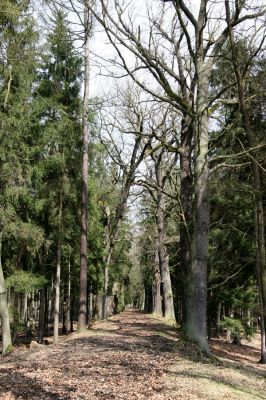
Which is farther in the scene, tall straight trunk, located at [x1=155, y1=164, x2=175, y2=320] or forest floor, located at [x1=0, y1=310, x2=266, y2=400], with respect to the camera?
tall straight trunk, located at [x1=155, y1=164, x2=175, y2=320]

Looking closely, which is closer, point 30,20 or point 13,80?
point 30,20

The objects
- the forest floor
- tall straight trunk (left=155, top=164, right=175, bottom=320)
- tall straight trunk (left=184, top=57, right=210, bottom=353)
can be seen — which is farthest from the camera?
tall straight trunk (left=155, top=164, right=175, bottom=320)

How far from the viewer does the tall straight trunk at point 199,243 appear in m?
10.3

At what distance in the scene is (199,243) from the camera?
Answer: 34.2 feet

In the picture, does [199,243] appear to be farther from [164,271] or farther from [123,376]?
[164,271]

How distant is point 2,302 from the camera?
14.4 metres

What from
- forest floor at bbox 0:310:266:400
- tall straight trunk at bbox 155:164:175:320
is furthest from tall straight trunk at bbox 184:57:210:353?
tall straight trunk at bbox 155:164:175:320

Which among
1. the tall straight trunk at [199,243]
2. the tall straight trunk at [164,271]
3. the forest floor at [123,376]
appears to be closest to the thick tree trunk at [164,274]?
the tall straight trunk at [164,271]

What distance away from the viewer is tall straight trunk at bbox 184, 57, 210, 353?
10266mm

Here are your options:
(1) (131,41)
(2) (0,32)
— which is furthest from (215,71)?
(2) (0,32)

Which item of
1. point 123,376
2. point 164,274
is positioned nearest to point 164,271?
point 164,274

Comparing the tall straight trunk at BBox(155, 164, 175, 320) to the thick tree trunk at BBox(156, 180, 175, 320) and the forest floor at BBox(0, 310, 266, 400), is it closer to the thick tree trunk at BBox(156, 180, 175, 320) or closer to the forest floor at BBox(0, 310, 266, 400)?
the thick tree trunk at BBox(156, 180, 175, 320)

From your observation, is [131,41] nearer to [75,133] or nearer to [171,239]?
[75,133]

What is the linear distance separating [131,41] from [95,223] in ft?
43.0
